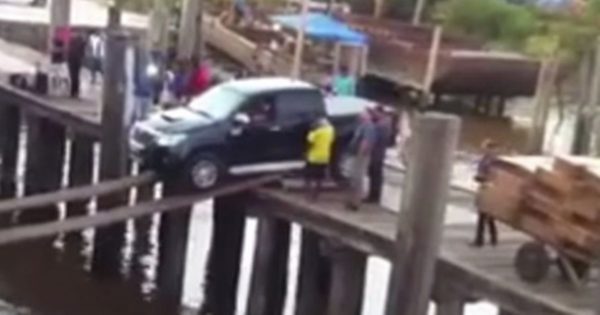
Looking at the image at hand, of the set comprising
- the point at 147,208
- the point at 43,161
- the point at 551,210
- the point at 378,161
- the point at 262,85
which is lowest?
the point at 43,161

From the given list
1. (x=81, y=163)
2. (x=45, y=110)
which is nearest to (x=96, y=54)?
(x=45, y=110)

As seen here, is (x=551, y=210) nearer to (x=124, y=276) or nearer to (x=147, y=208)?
(x=147, y=208)

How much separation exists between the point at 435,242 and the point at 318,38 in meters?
26.8

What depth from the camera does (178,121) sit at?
25.3m

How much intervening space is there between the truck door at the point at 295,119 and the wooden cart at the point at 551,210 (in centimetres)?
498

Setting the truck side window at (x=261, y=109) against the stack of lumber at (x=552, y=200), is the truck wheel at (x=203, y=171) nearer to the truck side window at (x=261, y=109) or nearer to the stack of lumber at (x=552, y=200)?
the truck side window at (x=261, y=109)

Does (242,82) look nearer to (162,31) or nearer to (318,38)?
(162,31)

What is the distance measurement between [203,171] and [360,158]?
2488 millimetres

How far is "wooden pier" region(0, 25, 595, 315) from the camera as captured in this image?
2033 centimetres

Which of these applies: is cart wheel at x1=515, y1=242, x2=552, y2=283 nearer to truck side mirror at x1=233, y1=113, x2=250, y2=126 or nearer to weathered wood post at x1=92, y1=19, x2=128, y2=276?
truck side mirror at x1=233, y1=113, x2=250, y2=126

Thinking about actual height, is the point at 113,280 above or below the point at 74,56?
below

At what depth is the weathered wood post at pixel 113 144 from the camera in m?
27.0

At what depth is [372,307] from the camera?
89.1ft

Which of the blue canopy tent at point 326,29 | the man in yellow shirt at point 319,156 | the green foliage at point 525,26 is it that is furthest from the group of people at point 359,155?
the blue canopy tent at point 326,29
